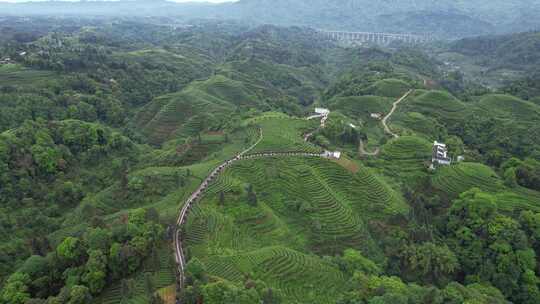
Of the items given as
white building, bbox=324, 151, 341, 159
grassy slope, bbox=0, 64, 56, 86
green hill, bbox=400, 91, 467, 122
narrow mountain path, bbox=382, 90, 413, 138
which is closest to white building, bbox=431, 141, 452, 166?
narrow mountain path, bbox=382, 90, 413, 138

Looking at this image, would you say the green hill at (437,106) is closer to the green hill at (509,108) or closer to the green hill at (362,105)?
the green hill at (362,105)

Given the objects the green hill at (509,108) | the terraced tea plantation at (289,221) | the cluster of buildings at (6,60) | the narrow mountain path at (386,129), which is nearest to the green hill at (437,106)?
the narrow mountain path at (386,129)

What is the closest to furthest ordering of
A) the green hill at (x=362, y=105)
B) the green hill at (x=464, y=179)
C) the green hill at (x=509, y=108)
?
the green hill at (x=464, y=179)
the green hill at (x=509, y=108)
the green hill at (x=362, y=105)

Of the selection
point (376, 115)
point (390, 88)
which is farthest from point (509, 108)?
point (376, 115)

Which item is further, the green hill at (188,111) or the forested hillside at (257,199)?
the green hill at (188,111)

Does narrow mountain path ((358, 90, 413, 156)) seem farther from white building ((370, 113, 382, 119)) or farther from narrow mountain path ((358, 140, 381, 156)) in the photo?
white building ((370, 113, 382, 119))
